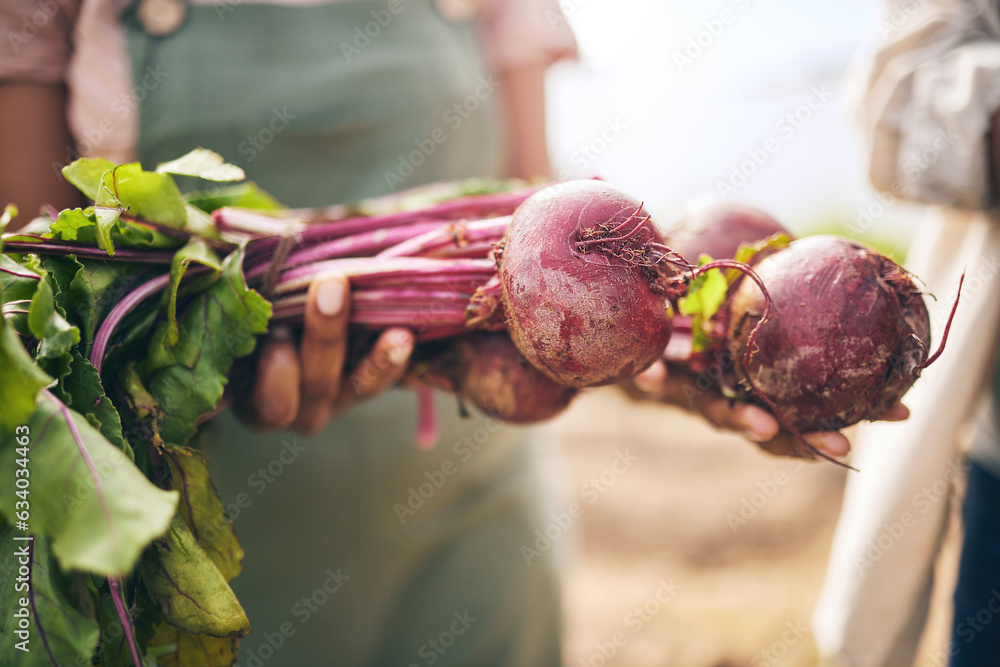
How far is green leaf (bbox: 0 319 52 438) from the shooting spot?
2.84 ft

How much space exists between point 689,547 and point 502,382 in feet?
11.0

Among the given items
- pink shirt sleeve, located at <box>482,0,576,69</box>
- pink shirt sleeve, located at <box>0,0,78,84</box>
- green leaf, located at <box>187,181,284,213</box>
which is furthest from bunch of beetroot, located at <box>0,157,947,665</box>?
pink shirt sleeve, located at <box>482,0,576,69</box>

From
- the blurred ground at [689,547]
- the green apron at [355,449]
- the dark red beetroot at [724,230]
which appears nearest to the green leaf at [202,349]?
the green apron at [355,449]

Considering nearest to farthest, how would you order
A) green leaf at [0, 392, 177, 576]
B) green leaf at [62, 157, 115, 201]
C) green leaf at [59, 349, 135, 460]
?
green leaf at [0, 392, 177, 576] < green leaf at [59, 349, 135, 460] < green leaf at [62, 157, 115, 201]

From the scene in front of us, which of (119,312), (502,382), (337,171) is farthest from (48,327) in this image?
(337,171)

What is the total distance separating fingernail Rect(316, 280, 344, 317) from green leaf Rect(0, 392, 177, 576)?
577 mm

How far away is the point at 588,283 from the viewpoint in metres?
1.18

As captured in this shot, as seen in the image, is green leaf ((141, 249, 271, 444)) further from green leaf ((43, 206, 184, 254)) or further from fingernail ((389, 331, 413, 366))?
fingernail ((389, 331, 413, 366))

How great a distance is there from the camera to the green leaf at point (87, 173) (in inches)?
50.6

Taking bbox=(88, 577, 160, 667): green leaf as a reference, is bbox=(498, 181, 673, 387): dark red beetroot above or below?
above

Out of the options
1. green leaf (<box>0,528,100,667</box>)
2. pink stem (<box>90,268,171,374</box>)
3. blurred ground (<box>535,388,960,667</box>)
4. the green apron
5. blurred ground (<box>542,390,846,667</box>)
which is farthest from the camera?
blurred ground (<box>542,390,846,667</box>)

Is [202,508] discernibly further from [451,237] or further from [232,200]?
[232,200]

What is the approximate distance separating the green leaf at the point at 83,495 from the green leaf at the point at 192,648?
429 millimetres

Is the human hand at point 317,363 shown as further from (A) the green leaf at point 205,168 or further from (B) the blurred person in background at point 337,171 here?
(A) the green leaf at point 205,168
